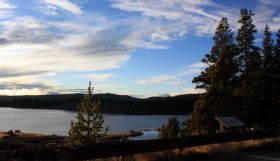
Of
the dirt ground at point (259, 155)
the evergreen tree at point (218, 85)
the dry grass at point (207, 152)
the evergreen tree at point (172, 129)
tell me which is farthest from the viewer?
the evergreen tree at point (172, 129)

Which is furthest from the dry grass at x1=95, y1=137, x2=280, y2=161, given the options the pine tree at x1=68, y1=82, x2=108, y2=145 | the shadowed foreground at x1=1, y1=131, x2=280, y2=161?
the pine tree at x1=68, y1=82, x2=108, y2=145

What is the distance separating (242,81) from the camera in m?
49.5

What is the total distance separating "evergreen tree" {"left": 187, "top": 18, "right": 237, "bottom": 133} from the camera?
47.0 m

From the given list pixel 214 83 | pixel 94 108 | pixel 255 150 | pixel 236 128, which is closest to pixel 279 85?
pixel 214 83

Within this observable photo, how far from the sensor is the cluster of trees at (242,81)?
1881 inches

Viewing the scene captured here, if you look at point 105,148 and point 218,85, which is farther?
point 218,85

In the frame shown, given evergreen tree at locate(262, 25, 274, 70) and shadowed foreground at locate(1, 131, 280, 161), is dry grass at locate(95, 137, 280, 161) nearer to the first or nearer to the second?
shadowed foreground at locate(1, 131, 280, 161)

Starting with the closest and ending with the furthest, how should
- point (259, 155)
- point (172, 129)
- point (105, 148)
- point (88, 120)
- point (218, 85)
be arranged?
point (105, 148), point (259, 155), point (88, 120), point (218, 85), point (172, 129)

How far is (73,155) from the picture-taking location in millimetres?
12523

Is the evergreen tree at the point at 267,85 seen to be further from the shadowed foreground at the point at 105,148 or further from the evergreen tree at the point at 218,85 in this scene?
the shadowed foreground at the point at 105,148

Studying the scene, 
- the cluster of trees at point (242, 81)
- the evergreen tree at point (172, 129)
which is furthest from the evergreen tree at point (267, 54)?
the evergreen tree at point (172, 129)

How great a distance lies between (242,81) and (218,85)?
10.6 ft

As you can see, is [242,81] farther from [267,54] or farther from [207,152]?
[207,152]

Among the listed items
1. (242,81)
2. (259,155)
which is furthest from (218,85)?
(259,155)
